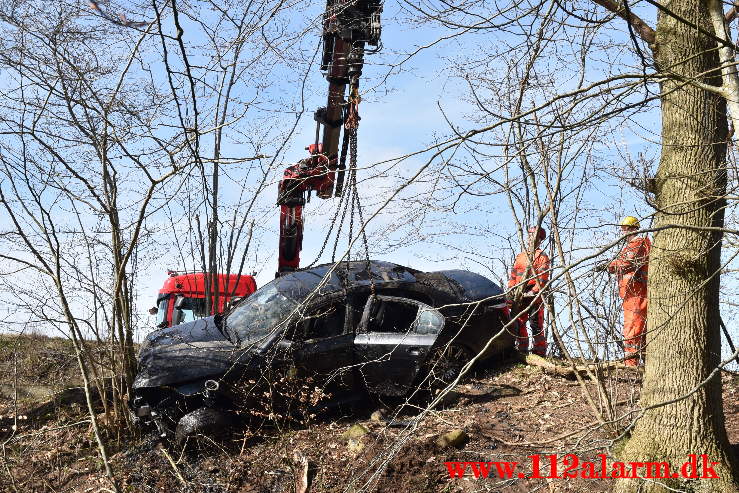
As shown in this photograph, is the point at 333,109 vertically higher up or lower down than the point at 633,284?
higher up

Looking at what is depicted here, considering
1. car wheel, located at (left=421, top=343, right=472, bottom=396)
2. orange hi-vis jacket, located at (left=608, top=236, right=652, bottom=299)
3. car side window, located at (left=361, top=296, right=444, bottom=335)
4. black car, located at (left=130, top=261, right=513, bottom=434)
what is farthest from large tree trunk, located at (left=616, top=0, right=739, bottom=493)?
car side window, located at (left=361, top=296, right=444, bottom=335)

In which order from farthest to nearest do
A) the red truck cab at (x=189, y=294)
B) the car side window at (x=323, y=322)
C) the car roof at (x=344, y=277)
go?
the red truck cab at (x=189, y=294) → the car roof at (x=344, y=277) → the car side window at (x=323, y=322)

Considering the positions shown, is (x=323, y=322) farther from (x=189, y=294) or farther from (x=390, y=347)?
(x=189, y=294)

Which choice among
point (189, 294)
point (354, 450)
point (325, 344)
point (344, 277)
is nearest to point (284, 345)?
point (325, 344)

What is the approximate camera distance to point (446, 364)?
26.1ft

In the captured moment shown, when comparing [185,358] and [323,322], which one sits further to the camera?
[323,322]

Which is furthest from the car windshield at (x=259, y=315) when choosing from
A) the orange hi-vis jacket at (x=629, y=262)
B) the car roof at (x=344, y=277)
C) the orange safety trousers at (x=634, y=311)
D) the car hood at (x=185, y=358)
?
the orange safety trousers at (x=634, y=311)

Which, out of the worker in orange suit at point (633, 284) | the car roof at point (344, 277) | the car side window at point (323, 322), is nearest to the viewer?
the worker in orange suit at point (633, 284)

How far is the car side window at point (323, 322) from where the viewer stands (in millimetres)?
7879

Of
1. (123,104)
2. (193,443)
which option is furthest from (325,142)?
(193,443)

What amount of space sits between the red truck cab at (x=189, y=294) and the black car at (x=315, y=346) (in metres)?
3.94

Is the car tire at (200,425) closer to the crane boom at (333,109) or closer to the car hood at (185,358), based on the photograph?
the car hood at (185,358)

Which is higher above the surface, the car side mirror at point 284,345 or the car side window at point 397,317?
the car side window at point 397,317

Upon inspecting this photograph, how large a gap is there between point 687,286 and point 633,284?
6.55 ft
